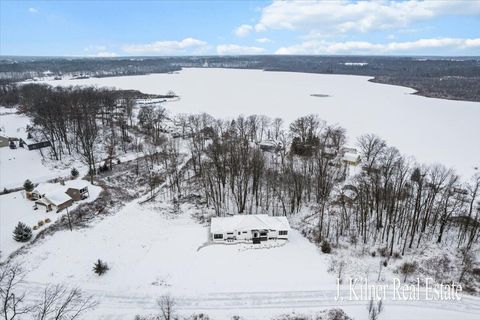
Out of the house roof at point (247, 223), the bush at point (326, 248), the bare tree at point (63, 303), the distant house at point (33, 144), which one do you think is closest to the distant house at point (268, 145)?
the house roof at point (247, 223)

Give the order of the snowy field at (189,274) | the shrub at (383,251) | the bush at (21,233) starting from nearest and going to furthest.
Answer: the snowy field at (189,274), the shrub at (383,251), the bush at (21,233)

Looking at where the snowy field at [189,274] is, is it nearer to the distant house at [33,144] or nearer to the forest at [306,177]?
the forest at [306,177]

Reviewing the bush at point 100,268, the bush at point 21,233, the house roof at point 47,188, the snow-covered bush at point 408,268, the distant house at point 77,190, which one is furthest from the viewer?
the distant house at point 77,190

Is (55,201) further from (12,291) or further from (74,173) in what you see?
(12,291)

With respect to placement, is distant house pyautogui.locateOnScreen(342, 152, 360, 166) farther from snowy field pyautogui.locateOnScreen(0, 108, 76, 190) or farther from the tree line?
snowy field pyautogui.locateOnScreen(0, 108, 76, 190)

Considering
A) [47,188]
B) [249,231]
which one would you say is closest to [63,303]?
[249,231]
